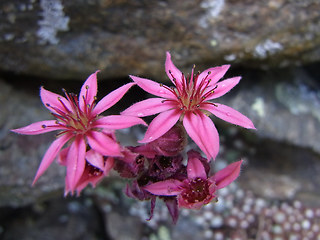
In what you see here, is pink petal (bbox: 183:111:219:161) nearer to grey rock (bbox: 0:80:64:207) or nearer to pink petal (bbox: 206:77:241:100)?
pink petal (bbox: 206:77:241:100)

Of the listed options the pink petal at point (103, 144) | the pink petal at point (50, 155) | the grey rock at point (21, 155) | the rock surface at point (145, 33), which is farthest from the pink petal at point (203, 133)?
the grey rock at point (21, 155)

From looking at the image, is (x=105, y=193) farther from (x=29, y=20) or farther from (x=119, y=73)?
(x=29, y=20)

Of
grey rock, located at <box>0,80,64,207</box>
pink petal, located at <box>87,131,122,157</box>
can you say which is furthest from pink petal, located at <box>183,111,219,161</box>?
grey rock, located at <box>0,80,64,207</box>

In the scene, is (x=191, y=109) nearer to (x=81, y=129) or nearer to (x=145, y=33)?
(x=81, y=129)

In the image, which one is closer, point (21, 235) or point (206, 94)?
point (206, 94)

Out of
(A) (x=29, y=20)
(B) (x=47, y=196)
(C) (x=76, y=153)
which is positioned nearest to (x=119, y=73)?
(A) (x=29, y=20)
